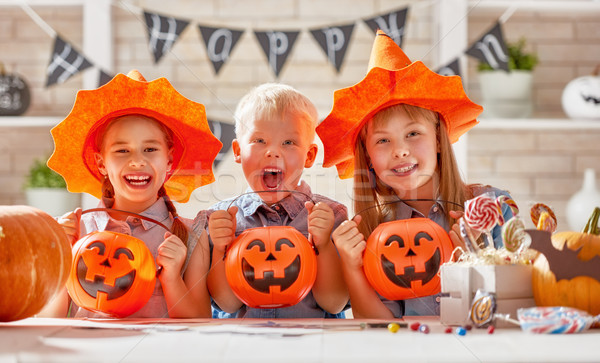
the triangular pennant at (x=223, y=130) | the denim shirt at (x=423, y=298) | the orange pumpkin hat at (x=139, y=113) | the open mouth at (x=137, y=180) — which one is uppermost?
the triangular pennant at (x=223, y=130)

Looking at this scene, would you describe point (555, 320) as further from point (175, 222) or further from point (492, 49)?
point (492, 49)

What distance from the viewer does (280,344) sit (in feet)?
2.77

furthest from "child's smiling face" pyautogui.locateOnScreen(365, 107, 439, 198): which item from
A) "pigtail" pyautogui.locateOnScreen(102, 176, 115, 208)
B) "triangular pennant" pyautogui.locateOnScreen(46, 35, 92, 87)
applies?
"triangular pennant" pyautogui.locateOnScreen(46, 35, 92, 87)

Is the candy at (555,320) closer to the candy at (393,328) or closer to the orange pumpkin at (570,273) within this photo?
the orange pumpkin at (570,273)

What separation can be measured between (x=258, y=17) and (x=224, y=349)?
261 centimetres

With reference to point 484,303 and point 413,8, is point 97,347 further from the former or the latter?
point 413,8

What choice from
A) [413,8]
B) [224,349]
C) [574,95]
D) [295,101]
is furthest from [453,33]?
[224,349]

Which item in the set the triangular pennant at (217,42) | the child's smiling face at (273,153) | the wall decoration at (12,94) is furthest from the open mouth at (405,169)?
the wall decoration at (12,94)

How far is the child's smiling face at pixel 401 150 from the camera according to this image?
1469 millimetres

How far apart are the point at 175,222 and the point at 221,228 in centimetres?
21

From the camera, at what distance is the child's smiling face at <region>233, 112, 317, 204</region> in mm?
1598

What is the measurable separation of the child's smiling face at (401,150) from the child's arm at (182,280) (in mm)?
458

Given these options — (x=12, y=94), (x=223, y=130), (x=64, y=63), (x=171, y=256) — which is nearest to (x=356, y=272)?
(x=171, y=256)

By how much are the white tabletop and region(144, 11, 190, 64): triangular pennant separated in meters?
1.70
